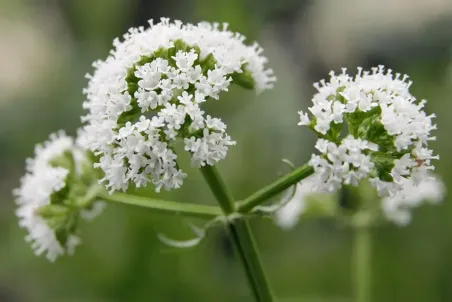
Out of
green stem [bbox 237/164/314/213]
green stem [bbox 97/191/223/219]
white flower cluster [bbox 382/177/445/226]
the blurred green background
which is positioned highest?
the blurred green background

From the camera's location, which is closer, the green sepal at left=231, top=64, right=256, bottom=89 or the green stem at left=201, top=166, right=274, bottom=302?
the green stem at left=201, top=166, right=274, bottom=302

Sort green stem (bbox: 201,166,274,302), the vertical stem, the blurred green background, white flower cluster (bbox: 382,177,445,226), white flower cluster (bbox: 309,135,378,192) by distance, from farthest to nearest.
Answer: the blurred green background → white flower cluster (bbox: 382,177,445,226) → the vertical stem → green stem (bbox: 201,166,274,302) → white flower cluster (bbox: 309,135,378,192)

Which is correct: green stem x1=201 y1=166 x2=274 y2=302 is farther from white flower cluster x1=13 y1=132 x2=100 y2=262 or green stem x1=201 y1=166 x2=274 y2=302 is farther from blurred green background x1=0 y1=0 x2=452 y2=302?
blurred green background x1=0 y1=0 x2=452 y2=302

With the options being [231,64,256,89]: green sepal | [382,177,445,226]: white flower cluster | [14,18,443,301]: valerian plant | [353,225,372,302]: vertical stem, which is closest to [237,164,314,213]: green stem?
[14,18,443,301]: valerian plant

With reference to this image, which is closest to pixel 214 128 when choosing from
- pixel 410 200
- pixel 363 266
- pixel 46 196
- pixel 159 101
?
pixel 159 101

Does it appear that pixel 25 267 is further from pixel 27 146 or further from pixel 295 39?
pixel 295 39

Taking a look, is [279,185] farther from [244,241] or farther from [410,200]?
[410,200]
